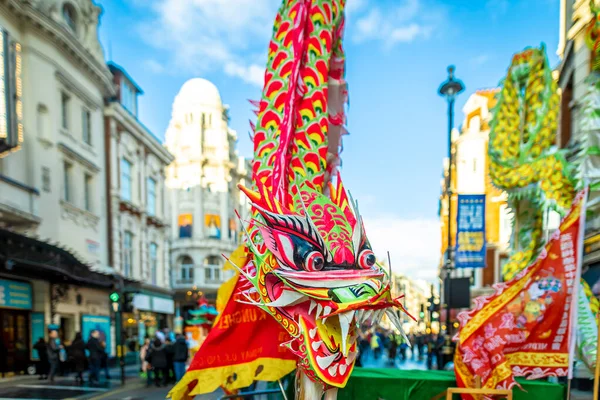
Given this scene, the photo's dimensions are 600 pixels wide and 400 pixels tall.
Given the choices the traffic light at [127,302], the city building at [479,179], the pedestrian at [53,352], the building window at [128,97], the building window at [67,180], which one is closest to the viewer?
the pedestrian at [53,352]

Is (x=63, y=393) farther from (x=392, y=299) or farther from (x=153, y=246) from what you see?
(x=153, y=246)

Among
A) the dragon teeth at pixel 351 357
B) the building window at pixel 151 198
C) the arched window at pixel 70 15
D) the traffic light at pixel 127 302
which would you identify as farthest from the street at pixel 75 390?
the arched window at pixel 70 15

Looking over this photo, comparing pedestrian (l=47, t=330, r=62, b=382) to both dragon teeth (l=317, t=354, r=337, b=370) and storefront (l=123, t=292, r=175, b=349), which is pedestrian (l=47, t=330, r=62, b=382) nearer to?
storefront (l=123, t=292, r=175, b=349)

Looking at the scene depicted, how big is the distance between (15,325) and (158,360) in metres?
5.74

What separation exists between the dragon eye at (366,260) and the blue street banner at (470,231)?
1125 cm

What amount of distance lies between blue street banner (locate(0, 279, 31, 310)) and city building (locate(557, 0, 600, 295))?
49.4ft

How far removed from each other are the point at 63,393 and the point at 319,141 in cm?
961

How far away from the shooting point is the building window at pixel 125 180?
69.0ft

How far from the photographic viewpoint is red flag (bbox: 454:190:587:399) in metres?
4.23

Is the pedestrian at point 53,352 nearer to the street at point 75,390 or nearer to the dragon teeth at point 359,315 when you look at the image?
the street at point 75,390

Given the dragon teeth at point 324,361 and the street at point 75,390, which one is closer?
the dragon teeth at point 324,361

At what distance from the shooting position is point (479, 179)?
3195 centimetres

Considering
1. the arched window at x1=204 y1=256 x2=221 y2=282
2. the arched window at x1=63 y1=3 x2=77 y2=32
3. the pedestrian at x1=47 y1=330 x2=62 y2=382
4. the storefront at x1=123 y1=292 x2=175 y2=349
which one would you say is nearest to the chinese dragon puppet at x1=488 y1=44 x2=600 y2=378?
the pedestrian at x1=47 y1=330 x2=62 y2=382

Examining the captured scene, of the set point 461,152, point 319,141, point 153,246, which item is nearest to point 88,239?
point 153,246
